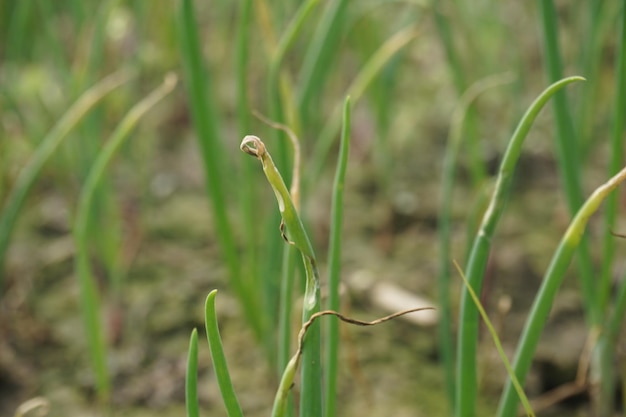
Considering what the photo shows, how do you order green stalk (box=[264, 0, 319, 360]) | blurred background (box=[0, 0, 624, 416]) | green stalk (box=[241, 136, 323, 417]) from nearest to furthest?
green stalk (box=[241, 136, 323, 417]) → green stalk (box=[264, 0, 319, 360]) → blurred background (box=[0, 0, 624, 416])

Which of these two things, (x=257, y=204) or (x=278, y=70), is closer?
(x=278, y=70)

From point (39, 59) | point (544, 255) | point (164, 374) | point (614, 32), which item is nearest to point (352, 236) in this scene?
point (544, 255)

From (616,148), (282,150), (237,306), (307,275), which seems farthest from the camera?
(237,306)

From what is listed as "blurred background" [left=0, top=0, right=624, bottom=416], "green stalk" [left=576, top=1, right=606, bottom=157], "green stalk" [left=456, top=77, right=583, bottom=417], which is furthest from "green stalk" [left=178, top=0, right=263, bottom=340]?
"green stalk" [left=576, top=1, right=606, bottom=157]

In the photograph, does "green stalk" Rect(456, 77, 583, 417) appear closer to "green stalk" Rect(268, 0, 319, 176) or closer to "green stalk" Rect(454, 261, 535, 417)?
"green stalk" Rect(454, 261, 535, 417)

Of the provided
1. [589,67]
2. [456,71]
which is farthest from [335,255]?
[589,67]

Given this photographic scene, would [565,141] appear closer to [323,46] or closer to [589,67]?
[323,46]

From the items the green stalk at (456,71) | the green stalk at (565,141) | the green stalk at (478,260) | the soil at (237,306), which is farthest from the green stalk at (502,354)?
the green stalk at (456,71)
